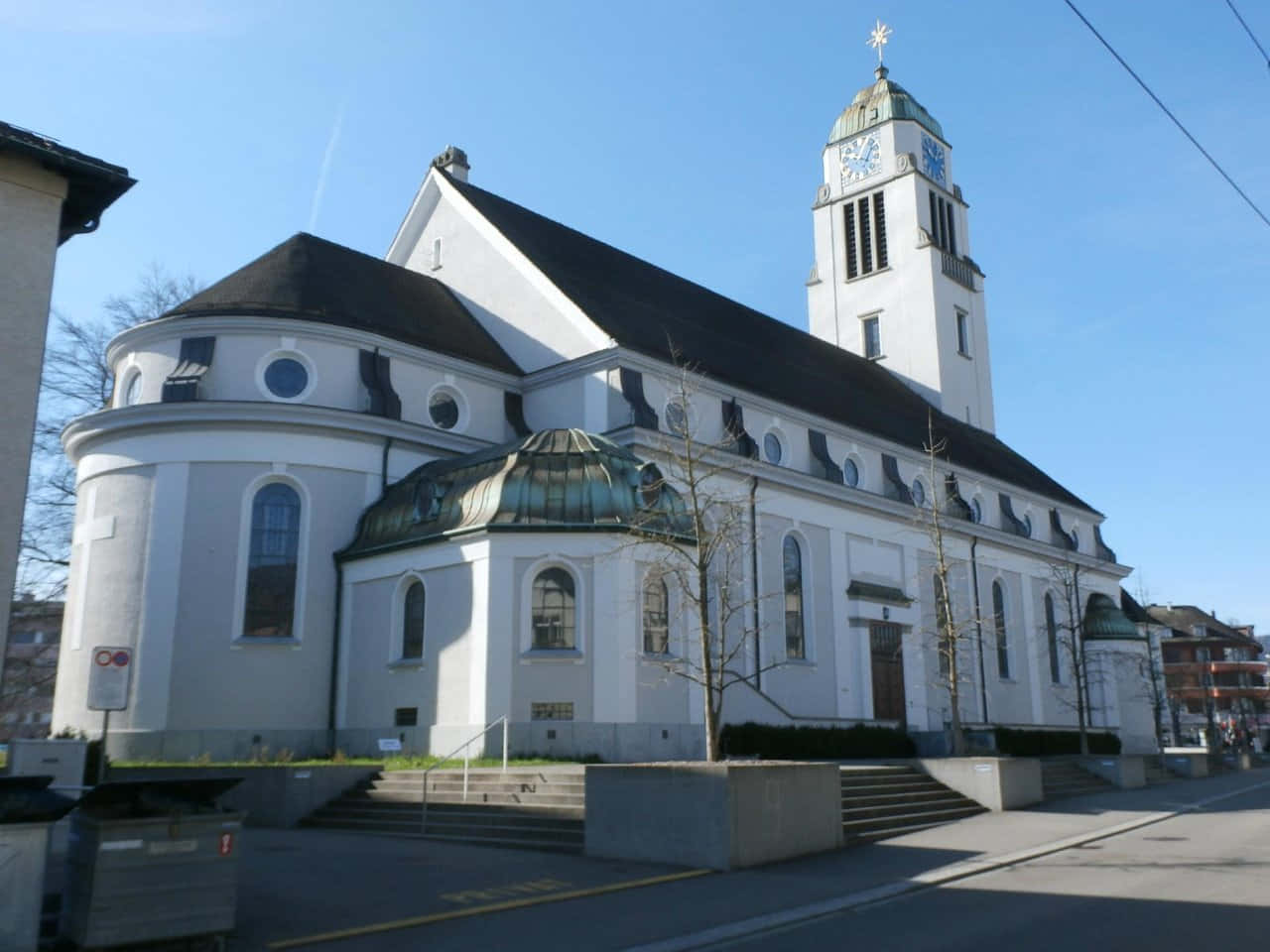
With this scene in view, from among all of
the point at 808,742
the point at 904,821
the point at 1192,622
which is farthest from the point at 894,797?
the point at 1192,622

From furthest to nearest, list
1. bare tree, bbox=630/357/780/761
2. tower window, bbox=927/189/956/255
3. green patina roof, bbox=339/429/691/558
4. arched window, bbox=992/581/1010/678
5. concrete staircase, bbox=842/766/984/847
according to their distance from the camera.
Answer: tower window, bbox=927/189/956/255 → arched window, bbox=992/581/1010/678 → green patina roof, bbox=339/429/691/558 → bare tree, bbox=630/357/780/761 → concrete staircase, bbox=842/766/984/847

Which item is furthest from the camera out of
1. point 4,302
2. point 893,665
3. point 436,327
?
point 893,665

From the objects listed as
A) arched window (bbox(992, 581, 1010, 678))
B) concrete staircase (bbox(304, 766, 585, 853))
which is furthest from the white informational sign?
arched window (bbox(992, 581, 1010, 678))

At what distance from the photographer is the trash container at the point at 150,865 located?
30.3 feet

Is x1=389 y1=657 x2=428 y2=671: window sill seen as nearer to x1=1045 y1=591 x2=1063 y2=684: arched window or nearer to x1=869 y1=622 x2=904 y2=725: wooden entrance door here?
x1=869 y1=622 x2=904 y2=725: wooden entrance door

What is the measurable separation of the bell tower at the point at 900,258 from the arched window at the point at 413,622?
2933cm

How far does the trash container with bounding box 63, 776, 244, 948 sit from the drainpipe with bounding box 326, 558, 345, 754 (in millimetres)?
16322

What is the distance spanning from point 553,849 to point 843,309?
129ft

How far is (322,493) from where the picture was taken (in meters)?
27.1

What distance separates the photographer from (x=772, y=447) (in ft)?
110

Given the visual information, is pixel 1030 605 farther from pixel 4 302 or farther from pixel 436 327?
pixel 4 302

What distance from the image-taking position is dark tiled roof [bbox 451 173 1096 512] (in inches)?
1272

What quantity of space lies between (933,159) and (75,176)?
148 feet

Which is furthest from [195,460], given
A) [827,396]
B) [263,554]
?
[827,396]
